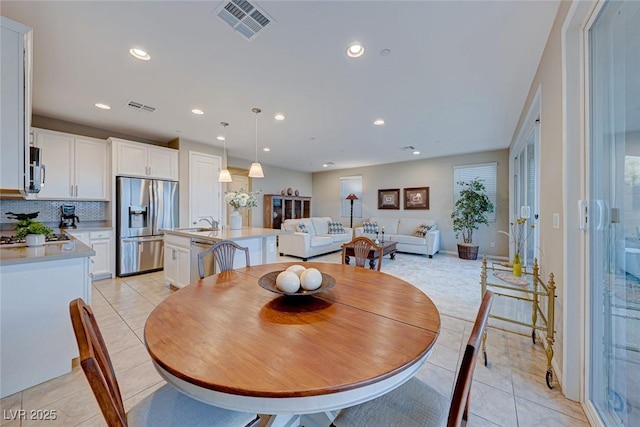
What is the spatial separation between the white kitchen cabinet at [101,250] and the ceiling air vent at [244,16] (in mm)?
3825

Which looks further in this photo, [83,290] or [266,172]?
[266,172]

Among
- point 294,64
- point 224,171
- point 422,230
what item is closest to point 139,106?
point 224,171

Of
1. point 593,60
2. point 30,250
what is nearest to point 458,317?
point 593,60

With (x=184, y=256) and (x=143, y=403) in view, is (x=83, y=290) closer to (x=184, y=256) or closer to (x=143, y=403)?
(x=184, y=256)

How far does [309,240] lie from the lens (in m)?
5.66

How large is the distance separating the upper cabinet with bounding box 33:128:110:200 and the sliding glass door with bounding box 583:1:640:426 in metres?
5.84

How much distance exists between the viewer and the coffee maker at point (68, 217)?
3.88m

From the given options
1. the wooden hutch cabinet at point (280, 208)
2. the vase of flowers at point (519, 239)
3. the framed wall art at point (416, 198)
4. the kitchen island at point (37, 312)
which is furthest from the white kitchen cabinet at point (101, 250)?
the framed wall art at point (416, 198)

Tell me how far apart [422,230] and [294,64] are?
16.4 ft

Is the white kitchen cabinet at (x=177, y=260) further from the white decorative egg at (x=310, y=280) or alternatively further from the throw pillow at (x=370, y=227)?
the throw pillow at (x=370, y=227)

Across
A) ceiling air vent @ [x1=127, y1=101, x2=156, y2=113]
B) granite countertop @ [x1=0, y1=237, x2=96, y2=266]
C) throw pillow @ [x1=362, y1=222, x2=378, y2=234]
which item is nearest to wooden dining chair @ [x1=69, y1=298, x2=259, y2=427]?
granite countertop @ [x1=0, y1=237, x2=96, y2=266]

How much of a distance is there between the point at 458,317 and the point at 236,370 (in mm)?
2689

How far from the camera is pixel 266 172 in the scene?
7617 mm

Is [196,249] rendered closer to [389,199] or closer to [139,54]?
[139,54]
